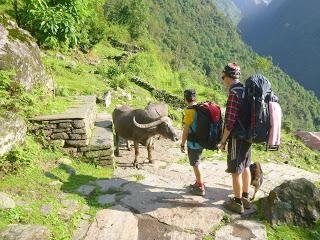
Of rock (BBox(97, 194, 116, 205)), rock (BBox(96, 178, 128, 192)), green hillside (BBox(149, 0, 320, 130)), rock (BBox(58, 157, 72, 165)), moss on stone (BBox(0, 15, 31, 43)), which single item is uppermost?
green hillside (BBox(149, 0, 320, 130))

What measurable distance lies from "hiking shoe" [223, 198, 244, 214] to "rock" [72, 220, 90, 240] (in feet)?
7.26

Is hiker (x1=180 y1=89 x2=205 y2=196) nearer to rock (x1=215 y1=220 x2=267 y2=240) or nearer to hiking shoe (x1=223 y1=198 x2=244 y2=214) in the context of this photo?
hiking shoe (x1=223 y1=198 x2=244 y2=214)

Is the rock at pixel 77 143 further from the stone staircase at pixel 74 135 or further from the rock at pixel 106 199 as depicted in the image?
the rock at pixel 106 199

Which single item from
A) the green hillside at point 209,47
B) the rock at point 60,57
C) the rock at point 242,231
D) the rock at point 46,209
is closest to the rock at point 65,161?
the rock at point 46,209

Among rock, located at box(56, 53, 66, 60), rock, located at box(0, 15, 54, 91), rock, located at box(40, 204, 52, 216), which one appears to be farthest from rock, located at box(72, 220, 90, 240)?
rock, located at box(56, 53, 66, 60)

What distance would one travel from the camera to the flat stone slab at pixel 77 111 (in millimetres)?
8247

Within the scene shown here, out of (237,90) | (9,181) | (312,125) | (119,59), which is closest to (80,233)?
(9,181)

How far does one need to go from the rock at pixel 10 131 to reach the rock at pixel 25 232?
6.48ft

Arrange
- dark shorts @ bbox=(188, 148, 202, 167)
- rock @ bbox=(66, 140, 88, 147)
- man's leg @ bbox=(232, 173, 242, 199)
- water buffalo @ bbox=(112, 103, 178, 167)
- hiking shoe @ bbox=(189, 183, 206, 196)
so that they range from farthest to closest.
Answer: water buffalo @ bbox=(112, 103, 178, 167) < rock @ bbox=(66, 140, 88, 147) < hiking shoe @ bbox=(189, 183, 206, 196) < dark shorts @ bbox=(188, 148, 202, 167) < man's leg @ bbox=(232, 173, 242, 199)

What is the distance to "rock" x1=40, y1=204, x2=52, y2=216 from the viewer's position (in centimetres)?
577

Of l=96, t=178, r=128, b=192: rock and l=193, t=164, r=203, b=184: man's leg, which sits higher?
l=193, t=164, r=203, b=184: man's leg

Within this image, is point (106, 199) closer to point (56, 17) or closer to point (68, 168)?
point (68, 168)

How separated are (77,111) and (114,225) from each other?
3.58m

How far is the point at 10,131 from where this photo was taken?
6961 mm
